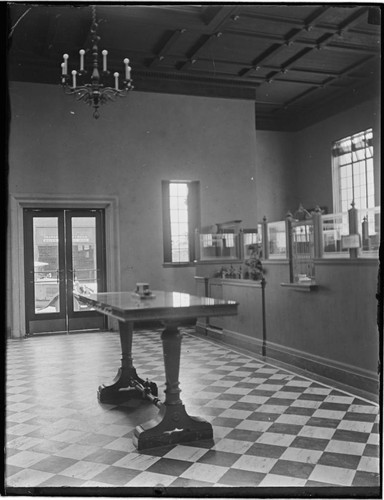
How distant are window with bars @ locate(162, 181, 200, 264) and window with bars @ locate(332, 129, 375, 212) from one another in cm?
407

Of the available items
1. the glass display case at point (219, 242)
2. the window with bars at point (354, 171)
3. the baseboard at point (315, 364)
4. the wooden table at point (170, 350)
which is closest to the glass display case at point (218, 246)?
the glass display case at point (219, 242)

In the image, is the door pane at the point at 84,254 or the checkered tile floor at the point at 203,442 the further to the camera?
the door pane at the point at 84,254

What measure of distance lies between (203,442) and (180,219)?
7.47 meters

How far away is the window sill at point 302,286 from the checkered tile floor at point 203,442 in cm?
97

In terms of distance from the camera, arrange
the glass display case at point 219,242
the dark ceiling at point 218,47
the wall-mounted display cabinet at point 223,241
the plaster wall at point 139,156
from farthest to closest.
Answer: the glass display case at point 219,242, the wall-mounted display cabinet at point 223,241, the plaster wall at point 139,156, the dark ceiling at point 218,47

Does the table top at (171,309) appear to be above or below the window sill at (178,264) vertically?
below

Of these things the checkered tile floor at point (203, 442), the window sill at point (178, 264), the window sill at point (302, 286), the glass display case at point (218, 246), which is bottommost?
the checkered tile floor at point (203, 442)

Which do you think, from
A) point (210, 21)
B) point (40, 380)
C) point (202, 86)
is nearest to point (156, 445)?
point (40, 380)

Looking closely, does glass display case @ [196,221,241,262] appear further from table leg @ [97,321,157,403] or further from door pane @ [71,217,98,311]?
table leg @ [97,321,157,403]

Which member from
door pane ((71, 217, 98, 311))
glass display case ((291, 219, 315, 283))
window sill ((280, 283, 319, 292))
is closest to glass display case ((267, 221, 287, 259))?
glass display case ((291, 219, 315, 283))

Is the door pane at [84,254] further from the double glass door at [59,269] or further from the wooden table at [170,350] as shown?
the wooden table at [170,350]

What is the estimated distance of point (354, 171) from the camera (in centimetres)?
1285

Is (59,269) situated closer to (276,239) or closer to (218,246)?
(218,246)

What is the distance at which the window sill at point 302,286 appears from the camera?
5.78 m
